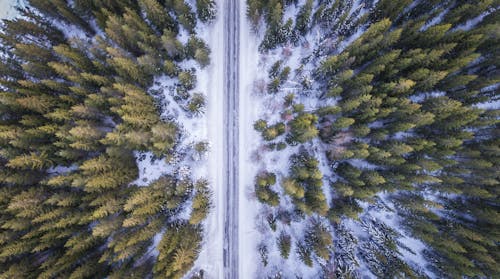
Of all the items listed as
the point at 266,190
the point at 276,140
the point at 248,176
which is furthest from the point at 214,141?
the point at 266,190

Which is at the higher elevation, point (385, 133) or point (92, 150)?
point (92, 150)

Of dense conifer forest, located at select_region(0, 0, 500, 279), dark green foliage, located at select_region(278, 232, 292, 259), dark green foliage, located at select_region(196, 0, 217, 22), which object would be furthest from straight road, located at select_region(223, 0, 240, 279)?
dark green foliage, located at select_region(278, 232, 292, 259)

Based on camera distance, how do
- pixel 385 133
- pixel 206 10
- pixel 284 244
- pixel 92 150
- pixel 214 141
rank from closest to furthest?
pixel 385 133 < pixel 92 150 < pixel 284 244 < pixel 206 10 < pixel 214 141

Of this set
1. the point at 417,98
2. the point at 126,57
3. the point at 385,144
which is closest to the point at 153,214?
the point at 126,57

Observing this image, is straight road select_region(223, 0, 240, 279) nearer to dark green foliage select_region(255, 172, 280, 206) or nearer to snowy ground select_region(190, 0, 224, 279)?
snowy ground select_region(190, 0, 224, 279)

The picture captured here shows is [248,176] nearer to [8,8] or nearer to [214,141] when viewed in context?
[214,141]

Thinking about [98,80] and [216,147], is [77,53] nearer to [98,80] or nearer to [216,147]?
[98,80]
